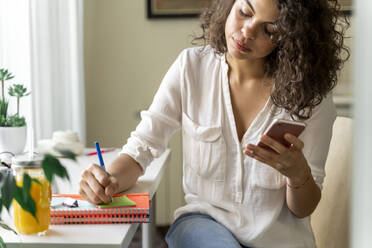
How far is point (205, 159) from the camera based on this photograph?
116cm

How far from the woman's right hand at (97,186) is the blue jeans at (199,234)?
222 mm

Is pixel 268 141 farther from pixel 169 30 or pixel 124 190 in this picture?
pixel 169 30

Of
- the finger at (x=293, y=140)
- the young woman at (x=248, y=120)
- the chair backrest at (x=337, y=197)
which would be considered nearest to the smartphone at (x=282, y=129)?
the finger at (x=293, y=140)

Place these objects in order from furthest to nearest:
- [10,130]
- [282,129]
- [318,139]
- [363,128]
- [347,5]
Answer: [347,5], [10,130], [318,139], [282,129], [363,128]

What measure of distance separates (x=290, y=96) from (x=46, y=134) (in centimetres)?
124

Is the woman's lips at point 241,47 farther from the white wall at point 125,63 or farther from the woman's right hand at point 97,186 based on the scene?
the white wall at point 125,63

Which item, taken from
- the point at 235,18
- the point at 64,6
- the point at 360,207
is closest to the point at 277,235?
the point at 235,18

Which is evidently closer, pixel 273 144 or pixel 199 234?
pixel 273 144

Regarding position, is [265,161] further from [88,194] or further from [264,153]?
[88,194]

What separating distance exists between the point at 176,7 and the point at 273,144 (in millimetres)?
1719

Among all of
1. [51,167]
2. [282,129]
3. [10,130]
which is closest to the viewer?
[51,167]

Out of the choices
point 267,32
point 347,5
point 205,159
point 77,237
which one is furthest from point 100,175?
point 347,5

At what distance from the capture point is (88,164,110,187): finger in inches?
36.0

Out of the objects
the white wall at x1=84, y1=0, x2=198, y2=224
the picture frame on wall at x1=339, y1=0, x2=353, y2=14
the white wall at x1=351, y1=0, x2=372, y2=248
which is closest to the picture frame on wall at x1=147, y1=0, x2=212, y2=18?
the white wall at x1=84, y1=0, x2=198, y2=224
